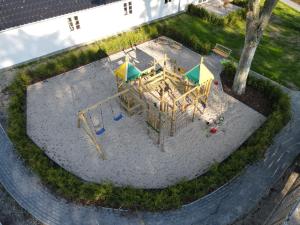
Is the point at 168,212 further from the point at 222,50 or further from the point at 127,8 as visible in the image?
the point at 127,8

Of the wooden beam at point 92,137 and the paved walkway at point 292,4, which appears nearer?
the wooden beam at point 92,137

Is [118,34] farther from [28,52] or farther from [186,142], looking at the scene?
[186,142]

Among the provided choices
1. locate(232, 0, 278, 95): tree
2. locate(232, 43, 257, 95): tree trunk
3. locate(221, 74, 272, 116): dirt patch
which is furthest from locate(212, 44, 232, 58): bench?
locate(232, 0, 278, 95): tree

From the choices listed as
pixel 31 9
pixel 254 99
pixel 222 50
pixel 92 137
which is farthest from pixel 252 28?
pixel 31 9

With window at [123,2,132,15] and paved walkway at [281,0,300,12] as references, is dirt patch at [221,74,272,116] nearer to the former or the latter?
window at [123,2,132,15]

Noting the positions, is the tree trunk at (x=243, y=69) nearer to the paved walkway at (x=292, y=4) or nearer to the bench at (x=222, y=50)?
the bench at (x=222, y=50)

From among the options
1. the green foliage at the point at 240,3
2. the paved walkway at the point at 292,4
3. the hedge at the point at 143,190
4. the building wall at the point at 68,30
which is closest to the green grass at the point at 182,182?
the hedge at the point at 143,190
